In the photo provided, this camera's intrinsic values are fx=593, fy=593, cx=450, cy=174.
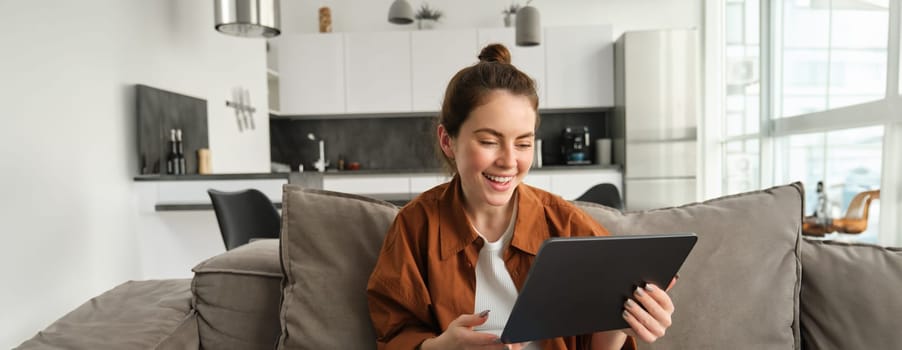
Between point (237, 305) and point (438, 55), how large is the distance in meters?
4.31

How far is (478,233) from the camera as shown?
1.19 meters

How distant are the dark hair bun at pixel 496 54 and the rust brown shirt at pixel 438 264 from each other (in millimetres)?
313

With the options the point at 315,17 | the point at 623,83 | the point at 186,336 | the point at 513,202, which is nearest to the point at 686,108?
the point at 623,83

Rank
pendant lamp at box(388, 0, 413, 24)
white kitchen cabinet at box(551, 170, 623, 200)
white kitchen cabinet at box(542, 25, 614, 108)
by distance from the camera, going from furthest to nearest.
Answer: white kitchen cabinet at box(542, 25, 614, 108), white kitchen cabinet at box(551, 170, 623, 200), pendant lamp at box(388, 0, 413, 24)

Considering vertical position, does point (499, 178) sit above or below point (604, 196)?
above

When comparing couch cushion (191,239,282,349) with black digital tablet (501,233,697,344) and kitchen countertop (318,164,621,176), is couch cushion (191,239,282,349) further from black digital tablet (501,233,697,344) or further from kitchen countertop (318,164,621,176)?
kitchen countertop (318,164,621,176)

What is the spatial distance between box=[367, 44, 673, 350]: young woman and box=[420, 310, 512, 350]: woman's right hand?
8 centimetres

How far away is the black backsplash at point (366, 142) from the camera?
5914 mm

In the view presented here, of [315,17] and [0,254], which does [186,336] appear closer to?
[0,254]

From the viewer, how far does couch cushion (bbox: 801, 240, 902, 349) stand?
124 centimetres

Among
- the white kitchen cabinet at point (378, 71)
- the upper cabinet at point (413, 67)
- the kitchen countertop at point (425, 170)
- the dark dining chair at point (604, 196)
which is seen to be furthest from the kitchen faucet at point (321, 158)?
the dark dining chair at point (604, 196)

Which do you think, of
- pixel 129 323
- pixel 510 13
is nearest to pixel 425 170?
pixel 510 13

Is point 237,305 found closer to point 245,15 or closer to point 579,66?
point 245,15

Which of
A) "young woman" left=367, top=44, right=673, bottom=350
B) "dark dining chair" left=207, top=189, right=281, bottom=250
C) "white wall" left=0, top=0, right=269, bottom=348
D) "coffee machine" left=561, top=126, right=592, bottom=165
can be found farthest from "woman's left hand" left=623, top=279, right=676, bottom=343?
"coffee machine" left=561, top=126, right=592, bottom=165
